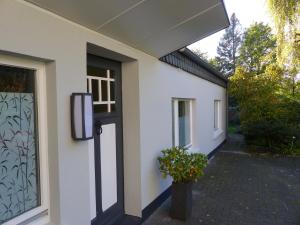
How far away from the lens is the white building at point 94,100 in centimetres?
237

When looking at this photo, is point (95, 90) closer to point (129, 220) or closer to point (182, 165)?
point (182, 165)

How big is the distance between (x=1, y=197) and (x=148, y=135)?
8.92 ft

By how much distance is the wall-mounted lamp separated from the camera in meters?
2.82

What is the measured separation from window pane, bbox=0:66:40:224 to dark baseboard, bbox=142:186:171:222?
2297 millimetres

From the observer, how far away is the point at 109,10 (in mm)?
2938

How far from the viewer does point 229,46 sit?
44438 millimetres

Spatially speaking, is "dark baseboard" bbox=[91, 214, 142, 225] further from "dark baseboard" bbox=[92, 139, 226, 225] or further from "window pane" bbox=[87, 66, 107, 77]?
"window pane" bbox=[87, 66, 107, 77]

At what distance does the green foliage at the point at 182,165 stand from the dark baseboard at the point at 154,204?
63 cm

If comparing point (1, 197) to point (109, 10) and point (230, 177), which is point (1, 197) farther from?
point (230, 177)

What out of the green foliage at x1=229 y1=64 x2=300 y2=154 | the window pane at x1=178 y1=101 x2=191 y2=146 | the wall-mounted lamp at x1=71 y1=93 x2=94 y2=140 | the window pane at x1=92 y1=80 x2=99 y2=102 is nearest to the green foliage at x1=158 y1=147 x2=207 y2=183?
the window pane at x1=92 y1=80 x2=99 y2=102

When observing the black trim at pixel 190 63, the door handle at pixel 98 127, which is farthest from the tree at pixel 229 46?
the door handle at pixel 98 127

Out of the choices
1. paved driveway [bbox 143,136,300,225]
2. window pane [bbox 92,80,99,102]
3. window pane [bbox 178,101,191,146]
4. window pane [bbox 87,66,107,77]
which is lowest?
paved driveway [bbox 143,136,300,225]

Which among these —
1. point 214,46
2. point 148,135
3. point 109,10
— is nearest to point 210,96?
point 148,135

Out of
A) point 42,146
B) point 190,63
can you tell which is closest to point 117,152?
point 42,146
